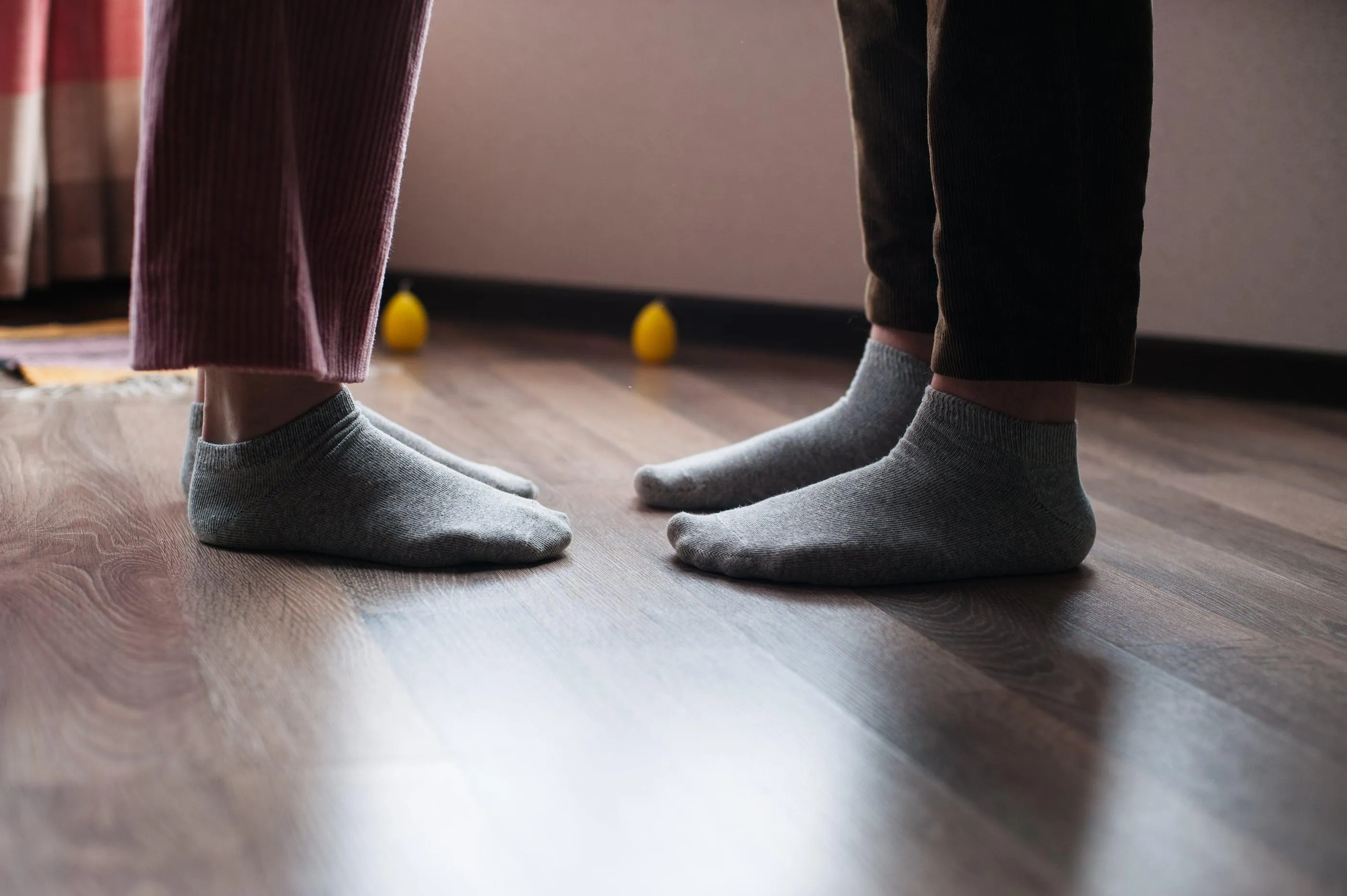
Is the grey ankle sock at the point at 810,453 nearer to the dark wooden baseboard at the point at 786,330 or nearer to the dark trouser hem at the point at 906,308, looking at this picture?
the dark trouser hem at the point at 906,308

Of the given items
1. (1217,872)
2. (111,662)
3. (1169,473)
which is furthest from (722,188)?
(1217,872)

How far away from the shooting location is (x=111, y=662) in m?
0.75

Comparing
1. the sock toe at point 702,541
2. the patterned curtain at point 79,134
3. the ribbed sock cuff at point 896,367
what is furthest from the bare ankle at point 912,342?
the patterned curtain at point 79,134

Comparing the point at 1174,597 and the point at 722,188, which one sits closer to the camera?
the point at 1174,597

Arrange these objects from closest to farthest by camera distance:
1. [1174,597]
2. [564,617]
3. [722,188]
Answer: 1. [564,617]
2. [1174,597]
3. [722,188]

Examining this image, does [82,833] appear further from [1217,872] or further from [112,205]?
[112,205]

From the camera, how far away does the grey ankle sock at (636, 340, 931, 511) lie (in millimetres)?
1165

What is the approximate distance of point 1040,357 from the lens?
0.92 m

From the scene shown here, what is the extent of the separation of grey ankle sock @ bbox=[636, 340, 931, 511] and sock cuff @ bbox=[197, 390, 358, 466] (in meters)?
0.30

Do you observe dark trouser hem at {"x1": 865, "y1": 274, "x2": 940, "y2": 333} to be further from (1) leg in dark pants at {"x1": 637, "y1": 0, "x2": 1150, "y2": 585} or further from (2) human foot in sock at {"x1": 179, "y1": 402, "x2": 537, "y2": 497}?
(2) human foot in sock at {"x1": 179, "y1": 402, "x2": 537, "y2": 497}

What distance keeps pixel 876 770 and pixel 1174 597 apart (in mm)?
411

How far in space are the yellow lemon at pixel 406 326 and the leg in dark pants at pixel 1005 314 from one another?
44.9 inches

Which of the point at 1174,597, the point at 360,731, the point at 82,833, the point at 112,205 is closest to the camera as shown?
the point at 82,833

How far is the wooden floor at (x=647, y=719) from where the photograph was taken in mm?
556
